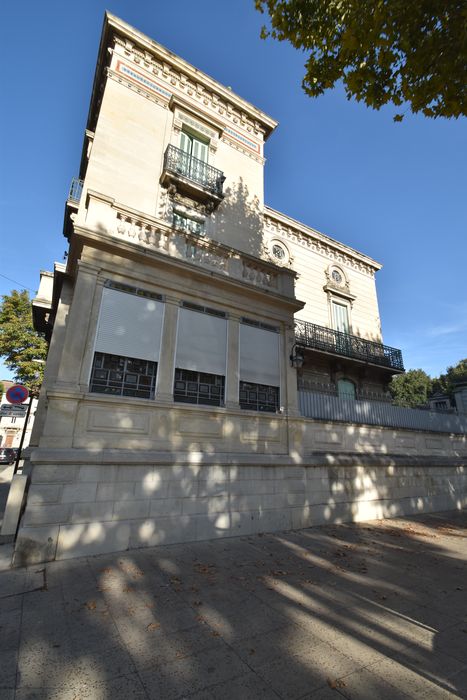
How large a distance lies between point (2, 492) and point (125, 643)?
10.6 metres

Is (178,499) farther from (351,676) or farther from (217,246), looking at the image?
(217,246)

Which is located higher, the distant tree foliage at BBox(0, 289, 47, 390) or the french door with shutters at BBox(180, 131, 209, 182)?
the french door with shutters at BBox(180, 131, 209, 182)

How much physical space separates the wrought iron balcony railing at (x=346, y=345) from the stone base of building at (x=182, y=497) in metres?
6.51

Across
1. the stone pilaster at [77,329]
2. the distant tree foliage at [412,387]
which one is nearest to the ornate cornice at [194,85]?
the stone pilaster at [77,329]

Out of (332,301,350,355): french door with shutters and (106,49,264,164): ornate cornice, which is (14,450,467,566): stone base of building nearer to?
(332,301,350,355): french door with shutters

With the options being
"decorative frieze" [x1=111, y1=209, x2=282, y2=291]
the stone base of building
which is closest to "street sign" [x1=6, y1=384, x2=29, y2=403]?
the stone base of building

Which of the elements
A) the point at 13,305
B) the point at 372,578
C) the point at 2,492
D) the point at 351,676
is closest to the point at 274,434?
the point at 372,578

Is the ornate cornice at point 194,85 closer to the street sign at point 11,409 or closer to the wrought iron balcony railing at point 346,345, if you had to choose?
the wrought iron balcony railing at point 346,345

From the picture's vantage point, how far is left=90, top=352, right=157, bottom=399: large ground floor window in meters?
6.27

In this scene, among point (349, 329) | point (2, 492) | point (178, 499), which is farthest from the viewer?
point (349, 329)

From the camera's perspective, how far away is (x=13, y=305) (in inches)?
885

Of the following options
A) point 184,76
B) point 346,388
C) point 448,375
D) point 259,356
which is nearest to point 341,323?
point 346,388

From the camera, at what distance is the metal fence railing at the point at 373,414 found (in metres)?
9.03

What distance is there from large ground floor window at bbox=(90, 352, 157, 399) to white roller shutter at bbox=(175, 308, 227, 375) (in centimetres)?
71
